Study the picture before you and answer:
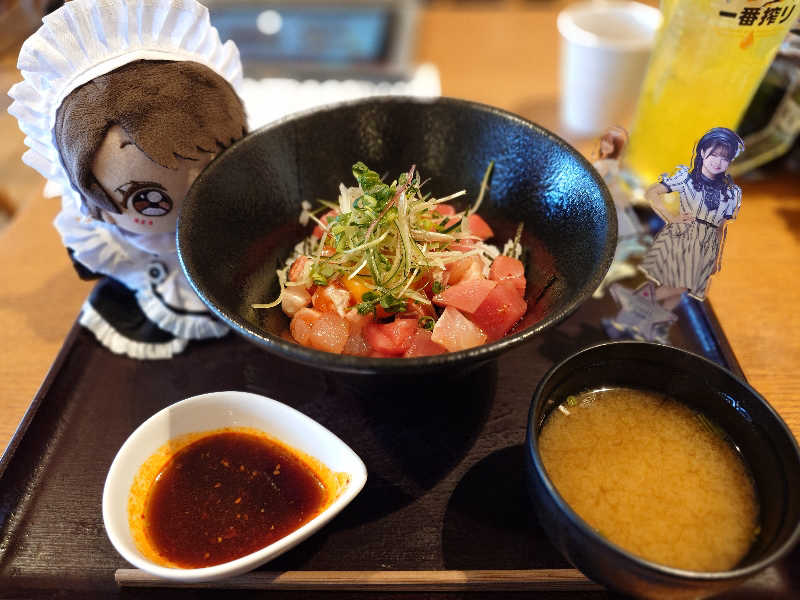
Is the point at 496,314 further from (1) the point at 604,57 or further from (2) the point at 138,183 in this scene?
(1) the point at 604,57

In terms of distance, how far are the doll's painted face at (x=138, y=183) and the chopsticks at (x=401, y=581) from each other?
85 cm

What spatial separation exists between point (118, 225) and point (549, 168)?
118 centimetres

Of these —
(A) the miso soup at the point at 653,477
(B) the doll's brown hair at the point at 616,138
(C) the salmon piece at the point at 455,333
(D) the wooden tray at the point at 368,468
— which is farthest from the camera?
(B) the doll's brown hair at the point at 616,138

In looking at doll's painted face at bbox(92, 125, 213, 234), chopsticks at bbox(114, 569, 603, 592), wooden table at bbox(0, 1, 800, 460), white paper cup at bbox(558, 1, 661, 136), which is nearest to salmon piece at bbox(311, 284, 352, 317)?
doll's painted face at bbox(92, 125, 213, 234)

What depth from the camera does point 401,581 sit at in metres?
1.12

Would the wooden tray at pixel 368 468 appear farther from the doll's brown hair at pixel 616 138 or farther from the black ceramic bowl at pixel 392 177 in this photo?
the doll's brown hair at pixel 616 138

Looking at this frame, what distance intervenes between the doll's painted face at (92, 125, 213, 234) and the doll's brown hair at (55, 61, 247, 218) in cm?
2

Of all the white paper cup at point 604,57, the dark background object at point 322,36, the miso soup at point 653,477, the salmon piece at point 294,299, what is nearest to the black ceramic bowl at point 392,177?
the salmon piece at point 294,299

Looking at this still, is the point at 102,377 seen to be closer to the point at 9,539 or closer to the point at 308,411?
the point at 9,539

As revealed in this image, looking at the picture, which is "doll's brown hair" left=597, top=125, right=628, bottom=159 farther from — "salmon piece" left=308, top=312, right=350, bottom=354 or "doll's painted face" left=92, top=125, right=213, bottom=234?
"doll's painted face" left=92, top=125, right=213, bottom=234

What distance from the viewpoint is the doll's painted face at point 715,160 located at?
1.16 m

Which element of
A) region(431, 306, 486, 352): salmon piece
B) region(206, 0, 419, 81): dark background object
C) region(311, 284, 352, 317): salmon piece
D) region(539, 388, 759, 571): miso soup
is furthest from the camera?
region(206, 0, 419, 81): dark background object

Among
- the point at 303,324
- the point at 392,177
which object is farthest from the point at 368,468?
the point at 392,177

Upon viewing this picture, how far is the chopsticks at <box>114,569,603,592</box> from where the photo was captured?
43.9 inches
